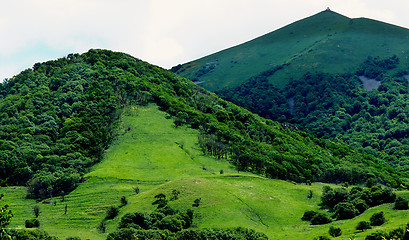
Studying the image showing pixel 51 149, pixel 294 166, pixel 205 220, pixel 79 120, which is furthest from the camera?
A: pixel 79 120

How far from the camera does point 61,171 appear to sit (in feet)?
392

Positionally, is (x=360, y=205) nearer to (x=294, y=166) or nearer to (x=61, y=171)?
(x=294, y=166)

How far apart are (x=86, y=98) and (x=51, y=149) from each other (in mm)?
48898

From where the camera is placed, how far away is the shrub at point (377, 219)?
73562mm

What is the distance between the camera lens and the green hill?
92.1 meters

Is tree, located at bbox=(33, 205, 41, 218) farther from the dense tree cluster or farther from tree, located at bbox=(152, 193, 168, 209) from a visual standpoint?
the dense tree cluster

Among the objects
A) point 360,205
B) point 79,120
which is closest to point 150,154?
point 79,120

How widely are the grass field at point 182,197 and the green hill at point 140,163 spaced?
31 centimetres

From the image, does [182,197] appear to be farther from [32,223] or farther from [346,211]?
[346,211]

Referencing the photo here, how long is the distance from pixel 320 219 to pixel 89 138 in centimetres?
8836

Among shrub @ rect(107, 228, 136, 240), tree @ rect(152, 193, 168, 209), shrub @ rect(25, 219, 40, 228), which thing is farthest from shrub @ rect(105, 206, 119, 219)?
shrub @ rect(107, 228, 136, 240)

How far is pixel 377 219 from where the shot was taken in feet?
242

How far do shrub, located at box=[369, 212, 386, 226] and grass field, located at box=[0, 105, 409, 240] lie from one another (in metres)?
1.45

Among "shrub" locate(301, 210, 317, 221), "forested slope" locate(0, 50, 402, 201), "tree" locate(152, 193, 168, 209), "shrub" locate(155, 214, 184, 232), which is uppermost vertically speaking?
"forested slope" locate(0, 50, 402, 201)
